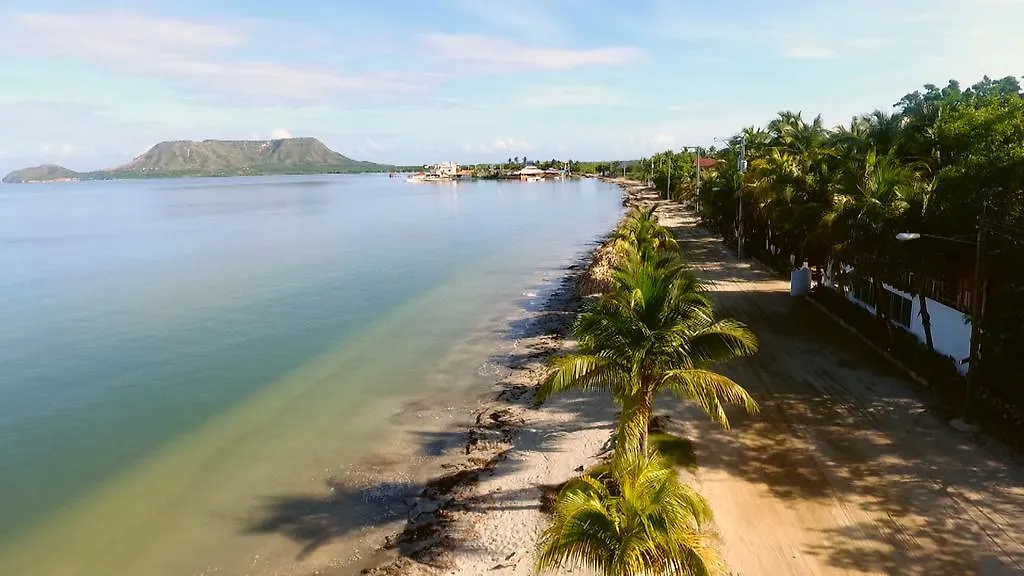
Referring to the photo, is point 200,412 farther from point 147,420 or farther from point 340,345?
point 340,345

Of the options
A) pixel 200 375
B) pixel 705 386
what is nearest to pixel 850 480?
pixel 705 386

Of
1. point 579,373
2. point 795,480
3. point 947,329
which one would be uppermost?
point 579,373

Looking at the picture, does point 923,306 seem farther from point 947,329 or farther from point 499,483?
point 499,483

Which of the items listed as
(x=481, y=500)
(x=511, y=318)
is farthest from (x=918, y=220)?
(x=511, y=318)

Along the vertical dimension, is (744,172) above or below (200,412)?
above

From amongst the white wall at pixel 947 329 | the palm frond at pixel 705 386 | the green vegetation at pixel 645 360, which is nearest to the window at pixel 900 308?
the white wall at pixel 947 329

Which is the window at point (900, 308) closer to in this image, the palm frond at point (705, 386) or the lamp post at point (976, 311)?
the lamp post at point (976, 311)

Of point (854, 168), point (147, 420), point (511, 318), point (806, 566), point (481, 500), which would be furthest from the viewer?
point (511, 318)
